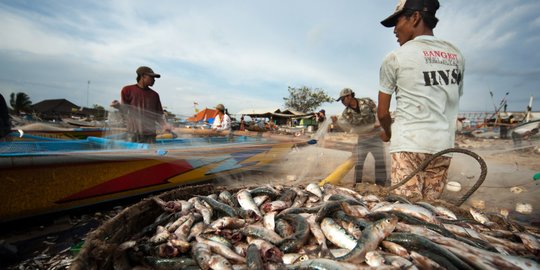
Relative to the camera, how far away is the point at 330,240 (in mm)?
2211

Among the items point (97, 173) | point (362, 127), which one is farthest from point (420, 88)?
point (97, 173)

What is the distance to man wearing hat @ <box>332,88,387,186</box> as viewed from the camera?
5816mm

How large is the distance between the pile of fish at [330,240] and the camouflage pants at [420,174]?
0.27 meters

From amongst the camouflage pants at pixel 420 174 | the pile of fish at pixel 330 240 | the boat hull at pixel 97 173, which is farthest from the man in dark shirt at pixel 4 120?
the camouflage pants at pixel 420 174

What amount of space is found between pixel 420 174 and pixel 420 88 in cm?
95

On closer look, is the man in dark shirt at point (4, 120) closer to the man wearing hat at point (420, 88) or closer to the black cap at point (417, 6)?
the man wearing hat at point (420, 88)

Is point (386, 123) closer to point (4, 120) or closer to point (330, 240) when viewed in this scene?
point (330, 240)

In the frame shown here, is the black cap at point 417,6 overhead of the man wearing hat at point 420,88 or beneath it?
overhead

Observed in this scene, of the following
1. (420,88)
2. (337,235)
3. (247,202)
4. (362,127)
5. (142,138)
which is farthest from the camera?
(362,127)

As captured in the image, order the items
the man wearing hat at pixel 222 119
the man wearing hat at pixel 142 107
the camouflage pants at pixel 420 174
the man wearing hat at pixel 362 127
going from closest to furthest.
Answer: the camouflage pants at pixel 420 174 < the man wearing hat at pixel 142 107 < the man wearing hat at pixel 362 127 < the man wearing hat at pixel 222 119

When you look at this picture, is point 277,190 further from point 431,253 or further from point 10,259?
point 10,259

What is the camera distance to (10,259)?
3.46 m

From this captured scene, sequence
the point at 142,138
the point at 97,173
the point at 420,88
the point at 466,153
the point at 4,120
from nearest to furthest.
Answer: the point at 466,153, the point at 420,88, the point at 97,173, the point at 4,120, the point at 142,138

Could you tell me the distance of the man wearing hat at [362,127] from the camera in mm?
5816
